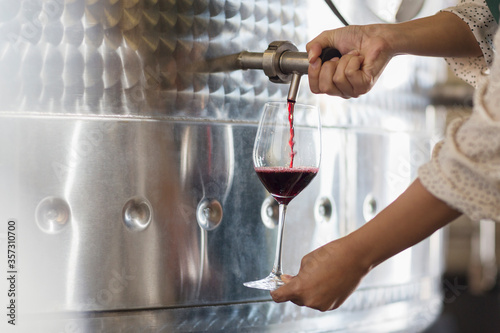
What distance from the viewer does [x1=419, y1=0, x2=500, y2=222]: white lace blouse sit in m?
0.73

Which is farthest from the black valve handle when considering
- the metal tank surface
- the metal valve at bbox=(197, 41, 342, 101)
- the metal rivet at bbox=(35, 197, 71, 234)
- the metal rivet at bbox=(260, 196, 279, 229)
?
the metal rivet at bbox=(35, 197, 71, 234)

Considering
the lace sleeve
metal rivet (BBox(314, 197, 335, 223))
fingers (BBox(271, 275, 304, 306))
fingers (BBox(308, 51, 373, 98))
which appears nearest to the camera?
fingers (BBox(271, 275, 304, 306))

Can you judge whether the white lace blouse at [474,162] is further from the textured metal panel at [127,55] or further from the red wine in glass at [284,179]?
the textured metal panel at [127,55]

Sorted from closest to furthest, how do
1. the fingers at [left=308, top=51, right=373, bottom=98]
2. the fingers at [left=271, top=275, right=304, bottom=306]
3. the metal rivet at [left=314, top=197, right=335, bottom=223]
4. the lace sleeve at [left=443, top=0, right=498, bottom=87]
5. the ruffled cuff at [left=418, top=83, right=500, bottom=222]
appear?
the ruffled cuff at [left=418, top=83, right=500, bottom=222], the fingers at [left=271, top=275, right=304, bottom=306], the fingers at [left=308, top=51, right=373, bottom=98], the lace sleeve at [left=443, top=0, right=498, bottom=87], the metal rivet at [left=314, top=197, right=335, bottom=223]

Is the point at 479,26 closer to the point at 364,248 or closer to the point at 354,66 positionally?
the point at 354,66

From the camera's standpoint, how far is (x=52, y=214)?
2.99 feet

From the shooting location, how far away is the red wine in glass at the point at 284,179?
1.01 m

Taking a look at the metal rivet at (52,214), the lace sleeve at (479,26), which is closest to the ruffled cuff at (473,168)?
the lace sleeve at (479,26)

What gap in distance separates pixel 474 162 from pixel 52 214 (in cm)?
58

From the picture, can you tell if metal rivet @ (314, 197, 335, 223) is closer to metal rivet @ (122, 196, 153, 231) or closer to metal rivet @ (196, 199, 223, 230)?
metal rivet @ (196, 199, 223, 230)

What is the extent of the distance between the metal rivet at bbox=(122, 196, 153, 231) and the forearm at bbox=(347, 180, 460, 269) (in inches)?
12.7

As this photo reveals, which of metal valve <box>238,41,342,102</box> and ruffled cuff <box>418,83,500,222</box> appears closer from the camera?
ruffled cuff <box>418,83,500,222</box>

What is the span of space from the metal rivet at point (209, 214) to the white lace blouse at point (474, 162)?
0.39 meters

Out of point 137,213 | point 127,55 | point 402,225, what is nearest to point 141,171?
point 137,213
